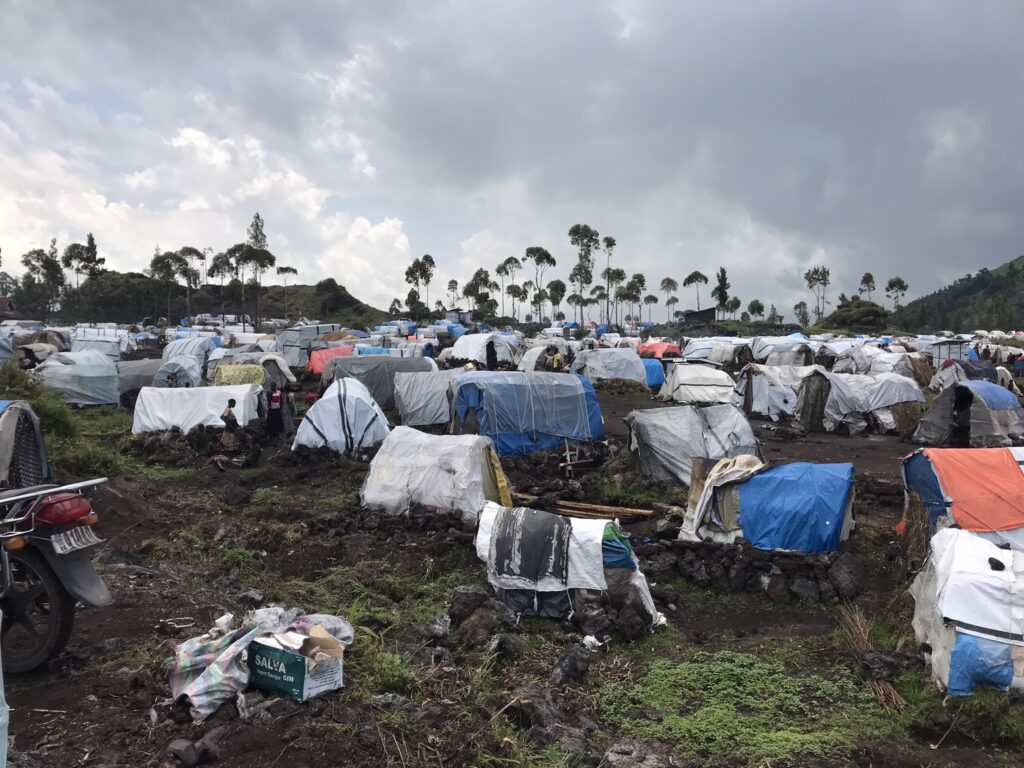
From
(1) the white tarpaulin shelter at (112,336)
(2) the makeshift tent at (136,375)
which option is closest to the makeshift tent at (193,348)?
(2) the makeshift tent at (136,375)

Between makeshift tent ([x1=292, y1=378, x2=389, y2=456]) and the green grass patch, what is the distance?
11697 mm

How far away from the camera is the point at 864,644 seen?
6.82 m

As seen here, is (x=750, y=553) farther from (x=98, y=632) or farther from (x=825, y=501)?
(x=98, y=632)

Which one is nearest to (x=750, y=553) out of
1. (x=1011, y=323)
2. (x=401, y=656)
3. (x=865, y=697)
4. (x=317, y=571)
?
(x=865, y=697)

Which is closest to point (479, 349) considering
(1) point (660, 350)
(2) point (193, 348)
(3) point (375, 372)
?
(1) point (660, 350)

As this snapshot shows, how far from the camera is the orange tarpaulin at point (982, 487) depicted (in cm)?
830

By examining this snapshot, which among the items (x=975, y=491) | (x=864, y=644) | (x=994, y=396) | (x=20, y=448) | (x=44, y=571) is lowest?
(x=864, y=644)

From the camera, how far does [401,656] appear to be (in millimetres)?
5758

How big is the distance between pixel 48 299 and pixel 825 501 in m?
101

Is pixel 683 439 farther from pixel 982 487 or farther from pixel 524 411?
pixel 982 487

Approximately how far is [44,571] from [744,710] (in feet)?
19.2

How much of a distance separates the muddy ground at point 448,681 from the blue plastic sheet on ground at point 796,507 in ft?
3.01

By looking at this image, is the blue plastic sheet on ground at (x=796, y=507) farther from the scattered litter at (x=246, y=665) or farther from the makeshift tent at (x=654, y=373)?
the makeshift tent at (x=654, y=373)

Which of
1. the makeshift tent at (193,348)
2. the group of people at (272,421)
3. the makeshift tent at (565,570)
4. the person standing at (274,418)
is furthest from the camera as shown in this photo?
the makeshift tent at (193,348)
